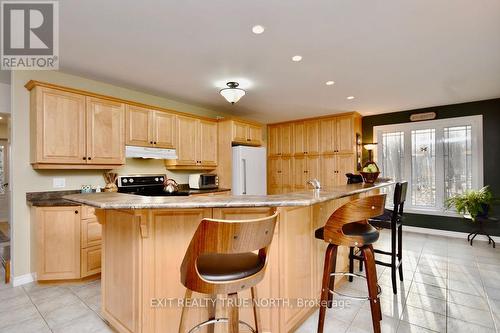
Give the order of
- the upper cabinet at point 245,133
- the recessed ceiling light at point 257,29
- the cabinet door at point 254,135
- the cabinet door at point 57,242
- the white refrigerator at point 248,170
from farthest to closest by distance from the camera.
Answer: the cabinet door at point 254,135 → the upper cabinet at point 245,133 → the white refrigerator at point 248,170 → the cabinet door at point 57,242 → the recessed ceiling light at point 257,29

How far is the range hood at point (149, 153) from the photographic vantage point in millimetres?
3478

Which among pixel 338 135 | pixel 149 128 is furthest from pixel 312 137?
pixel 149 128

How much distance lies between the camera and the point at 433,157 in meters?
4.89

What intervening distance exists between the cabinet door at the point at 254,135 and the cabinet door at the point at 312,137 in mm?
1214

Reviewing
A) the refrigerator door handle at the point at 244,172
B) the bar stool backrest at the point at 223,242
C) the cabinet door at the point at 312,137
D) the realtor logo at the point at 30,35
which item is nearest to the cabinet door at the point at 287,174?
the cabinet door at the point at 312,137

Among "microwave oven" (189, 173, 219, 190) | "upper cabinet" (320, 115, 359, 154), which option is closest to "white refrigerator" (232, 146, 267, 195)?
"microwave oven" (189, 173, 219, 190)

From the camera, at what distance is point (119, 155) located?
11.0ft

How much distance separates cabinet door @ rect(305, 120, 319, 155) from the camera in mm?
5488

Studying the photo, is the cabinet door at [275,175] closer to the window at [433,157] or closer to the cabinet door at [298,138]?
the cabinet door at [298,138]

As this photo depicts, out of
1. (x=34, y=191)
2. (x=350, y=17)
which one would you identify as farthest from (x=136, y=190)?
(x=350, y=17)

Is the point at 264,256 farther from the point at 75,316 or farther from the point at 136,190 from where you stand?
the point at 136,190

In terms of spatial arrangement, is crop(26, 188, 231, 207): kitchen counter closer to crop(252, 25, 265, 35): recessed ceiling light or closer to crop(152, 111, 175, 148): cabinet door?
crop(152, 111, 175, 148): cabinet door

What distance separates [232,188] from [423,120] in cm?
399

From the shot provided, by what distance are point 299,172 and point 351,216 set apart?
419cm
